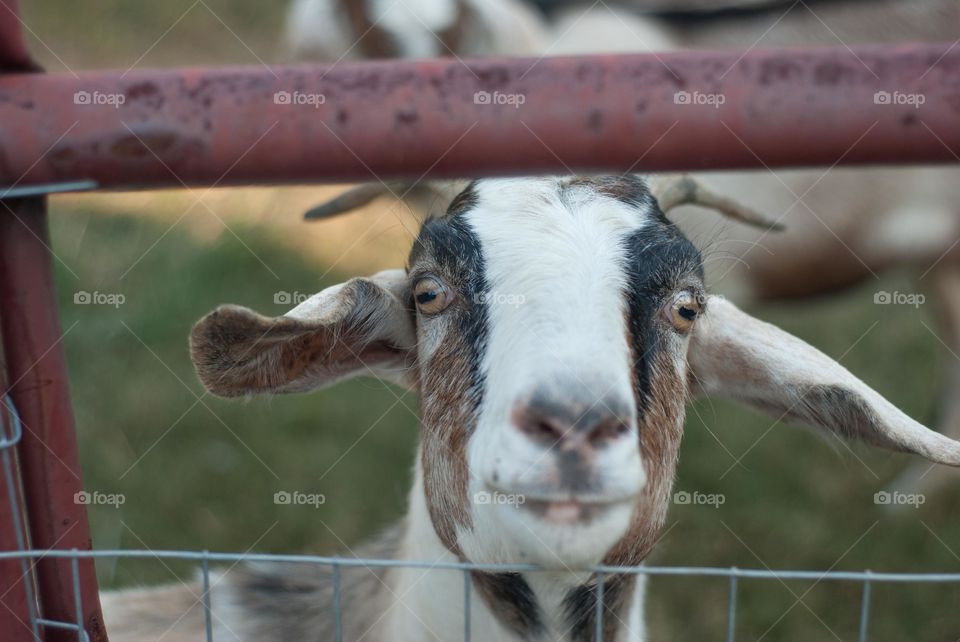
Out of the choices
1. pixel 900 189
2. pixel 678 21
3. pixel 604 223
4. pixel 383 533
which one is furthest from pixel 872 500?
pixel 604 223

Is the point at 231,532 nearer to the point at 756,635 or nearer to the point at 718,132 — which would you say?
the point at 756,635

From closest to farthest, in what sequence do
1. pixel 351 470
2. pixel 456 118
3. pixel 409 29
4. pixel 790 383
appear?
1. pixel 456 118
2. pixel 790 383
3. pixel 409 29
4. pixel 351 470

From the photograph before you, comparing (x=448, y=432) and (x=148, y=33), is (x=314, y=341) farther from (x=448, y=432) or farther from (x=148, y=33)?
(x=148, y=33)

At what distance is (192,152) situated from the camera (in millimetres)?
1553

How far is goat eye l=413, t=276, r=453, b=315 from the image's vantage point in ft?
6.73

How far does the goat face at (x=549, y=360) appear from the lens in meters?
1.64

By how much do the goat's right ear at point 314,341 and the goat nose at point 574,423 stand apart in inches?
18.0

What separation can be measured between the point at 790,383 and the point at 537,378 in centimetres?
71

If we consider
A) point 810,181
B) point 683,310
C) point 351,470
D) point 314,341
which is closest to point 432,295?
point 314,341

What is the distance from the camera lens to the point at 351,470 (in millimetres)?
5145

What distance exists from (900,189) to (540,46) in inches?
79.9

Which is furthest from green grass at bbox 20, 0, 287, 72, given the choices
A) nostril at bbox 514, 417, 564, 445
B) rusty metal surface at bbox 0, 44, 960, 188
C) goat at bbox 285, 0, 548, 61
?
nostril at bbox 514, 417, 564, 445

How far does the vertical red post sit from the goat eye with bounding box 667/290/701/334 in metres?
1.16

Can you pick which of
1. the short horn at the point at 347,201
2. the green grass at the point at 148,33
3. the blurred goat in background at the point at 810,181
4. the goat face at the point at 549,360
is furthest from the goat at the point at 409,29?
the green grass at the point at 148,33
